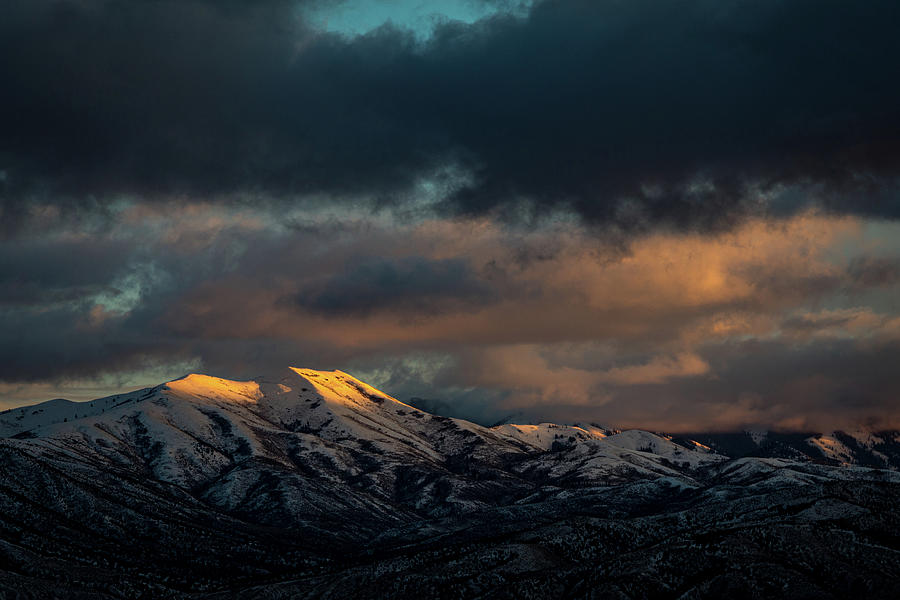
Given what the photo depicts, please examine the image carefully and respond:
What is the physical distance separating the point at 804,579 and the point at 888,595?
17.8 meters

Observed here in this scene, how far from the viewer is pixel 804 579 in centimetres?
19988

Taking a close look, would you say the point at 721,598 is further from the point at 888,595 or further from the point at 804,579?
the point at 888,595

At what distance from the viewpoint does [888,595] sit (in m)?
190

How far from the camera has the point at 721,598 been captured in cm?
19862

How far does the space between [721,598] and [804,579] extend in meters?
20.6

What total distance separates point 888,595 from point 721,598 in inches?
1429

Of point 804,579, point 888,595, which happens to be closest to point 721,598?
point 804,579
